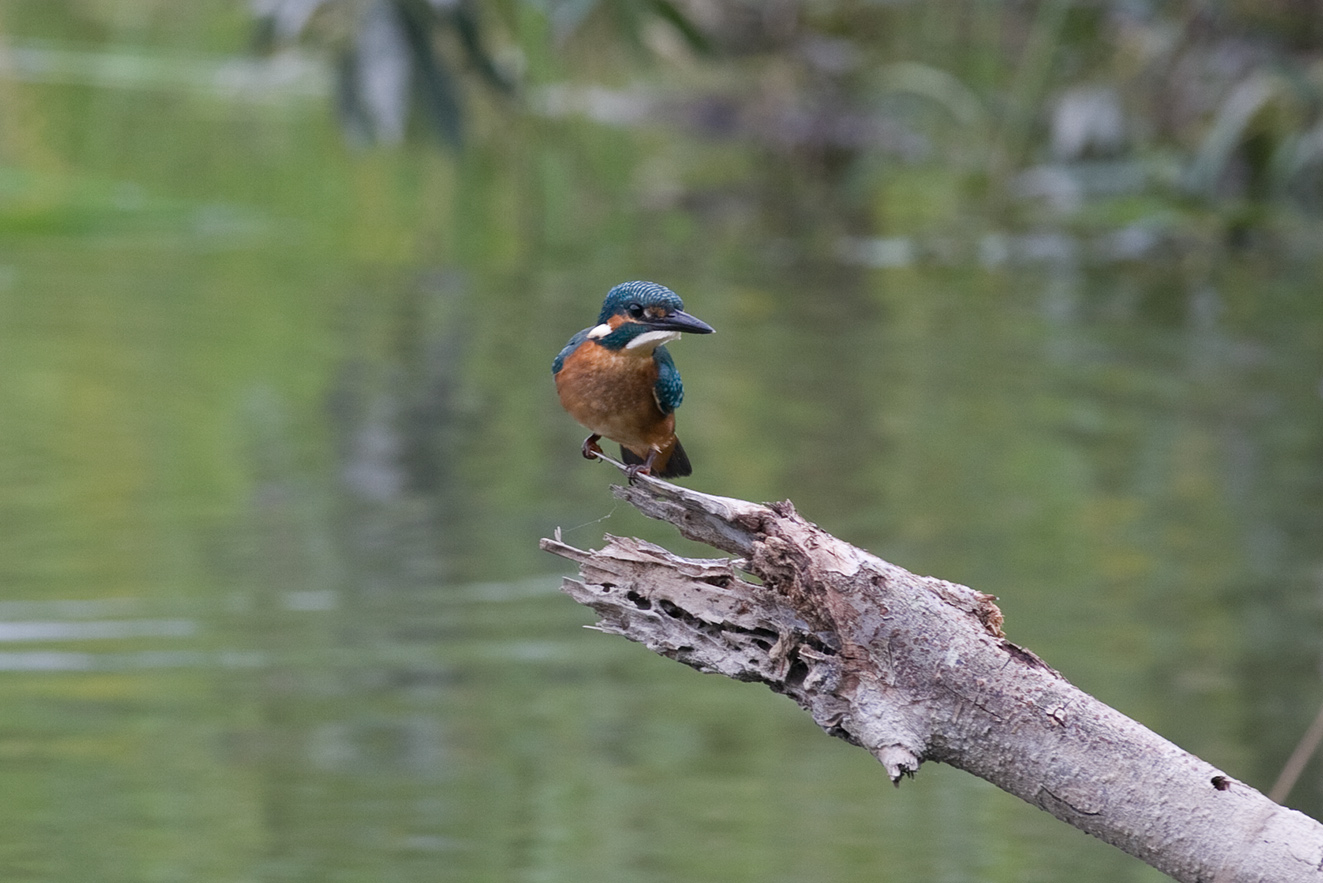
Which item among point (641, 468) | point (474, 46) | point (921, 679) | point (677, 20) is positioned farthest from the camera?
point (474, 46)

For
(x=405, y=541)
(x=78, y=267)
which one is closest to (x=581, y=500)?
(x=405, y=541)

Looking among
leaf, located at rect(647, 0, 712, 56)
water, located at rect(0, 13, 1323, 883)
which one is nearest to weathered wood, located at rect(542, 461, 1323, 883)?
water, located at rect(0, 13, 1323, 883)

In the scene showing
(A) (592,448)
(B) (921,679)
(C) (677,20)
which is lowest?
(B) (921,679)

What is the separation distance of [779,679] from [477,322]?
4.37m

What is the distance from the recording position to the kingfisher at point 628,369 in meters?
1.44

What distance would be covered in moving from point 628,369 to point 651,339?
3 centimetres

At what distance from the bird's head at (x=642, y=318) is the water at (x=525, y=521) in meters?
1.12

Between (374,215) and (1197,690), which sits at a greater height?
(374,215)

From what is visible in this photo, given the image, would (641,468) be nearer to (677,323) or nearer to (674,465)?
(674,465)

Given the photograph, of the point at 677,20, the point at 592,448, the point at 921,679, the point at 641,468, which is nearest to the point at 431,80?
the point at 677,20

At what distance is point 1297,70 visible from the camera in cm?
867

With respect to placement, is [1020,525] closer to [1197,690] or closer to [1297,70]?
[1197,690]

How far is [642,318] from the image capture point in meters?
1.45

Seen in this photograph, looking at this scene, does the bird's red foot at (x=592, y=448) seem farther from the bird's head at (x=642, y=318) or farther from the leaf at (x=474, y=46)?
the leaf at (x=474, y=46)
